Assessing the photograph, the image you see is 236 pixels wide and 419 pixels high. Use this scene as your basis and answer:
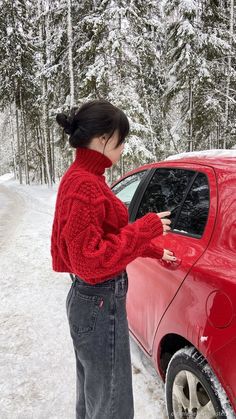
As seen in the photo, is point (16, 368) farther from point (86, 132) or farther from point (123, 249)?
point (86, 132)

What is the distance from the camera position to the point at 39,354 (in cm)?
335

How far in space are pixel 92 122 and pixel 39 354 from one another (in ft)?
8.80

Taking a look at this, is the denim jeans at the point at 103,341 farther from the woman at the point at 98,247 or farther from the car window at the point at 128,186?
the car window at the point at 128,186

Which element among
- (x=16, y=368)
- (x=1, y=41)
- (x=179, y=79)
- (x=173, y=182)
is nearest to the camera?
(x=173, y=182)

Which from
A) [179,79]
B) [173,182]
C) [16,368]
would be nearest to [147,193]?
[173,182]

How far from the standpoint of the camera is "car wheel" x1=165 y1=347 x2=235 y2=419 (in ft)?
5.45

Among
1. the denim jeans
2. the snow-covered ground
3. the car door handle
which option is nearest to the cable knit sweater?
the denim jeans

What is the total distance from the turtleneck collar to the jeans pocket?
612 millimetres

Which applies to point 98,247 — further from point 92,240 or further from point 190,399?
point 190,399

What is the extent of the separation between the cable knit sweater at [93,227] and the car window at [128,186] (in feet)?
5.70

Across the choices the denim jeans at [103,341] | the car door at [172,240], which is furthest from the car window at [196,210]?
the denim jeans at [103,341]

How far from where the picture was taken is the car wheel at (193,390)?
5.45ft

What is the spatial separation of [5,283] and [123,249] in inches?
165

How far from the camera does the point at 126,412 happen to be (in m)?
1.79
